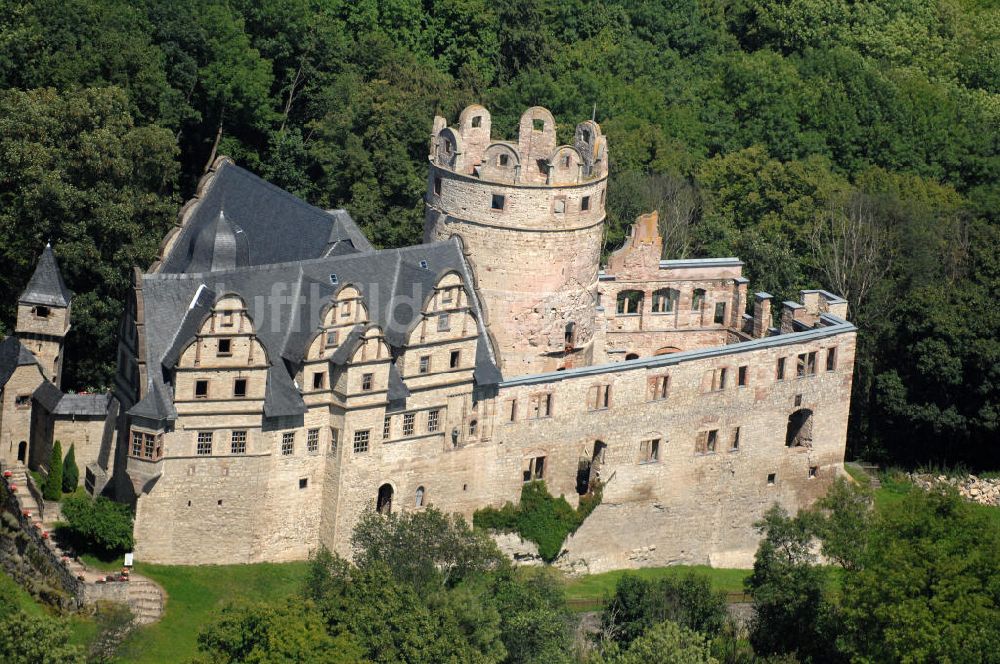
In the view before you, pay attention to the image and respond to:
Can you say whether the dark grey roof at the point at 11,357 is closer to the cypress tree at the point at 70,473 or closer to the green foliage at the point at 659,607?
the cypress tree at the point at 70,473

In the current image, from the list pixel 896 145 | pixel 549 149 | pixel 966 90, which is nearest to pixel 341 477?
pixel 549 149

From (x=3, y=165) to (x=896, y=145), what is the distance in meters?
63.4

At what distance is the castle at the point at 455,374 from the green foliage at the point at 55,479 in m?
1.49

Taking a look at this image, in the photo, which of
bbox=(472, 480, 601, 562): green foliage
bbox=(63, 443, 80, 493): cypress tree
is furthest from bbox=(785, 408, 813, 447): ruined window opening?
bbox=(63, 443, 80, 493): cypress tree

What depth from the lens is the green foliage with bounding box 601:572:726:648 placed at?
10981cm

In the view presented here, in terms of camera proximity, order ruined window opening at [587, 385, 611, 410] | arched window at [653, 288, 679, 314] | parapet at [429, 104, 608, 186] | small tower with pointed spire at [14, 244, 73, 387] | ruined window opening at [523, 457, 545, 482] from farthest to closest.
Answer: arched window at [653, 288, 679, 314] < parapet at [429, 104, 608, 186] < small tower with pointed spire at [14, 244, 73, 387] < ruined window opening at [587, 385, 611, 410] < ruined window opening at [523, 457, 545, 482]

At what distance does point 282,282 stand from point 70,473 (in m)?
13.4

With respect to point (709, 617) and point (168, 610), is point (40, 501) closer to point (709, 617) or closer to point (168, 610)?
point (168, 610)

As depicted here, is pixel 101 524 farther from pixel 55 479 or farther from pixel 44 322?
pixel 44 322

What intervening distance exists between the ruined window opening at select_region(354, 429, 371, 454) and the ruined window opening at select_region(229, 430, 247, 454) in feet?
16.6

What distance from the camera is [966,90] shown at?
175750 mm

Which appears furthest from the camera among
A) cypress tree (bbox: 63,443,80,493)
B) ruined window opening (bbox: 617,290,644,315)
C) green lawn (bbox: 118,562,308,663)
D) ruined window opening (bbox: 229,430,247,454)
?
ruined window opening (bbox: 617,290,644,315)

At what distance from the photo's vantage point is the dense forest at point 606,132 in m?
126

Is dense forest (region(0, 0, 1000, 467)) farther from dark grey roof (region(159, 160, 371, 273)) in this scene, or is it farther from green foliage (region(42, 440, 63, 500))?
green foliage (region(42, 440, 63, 500))
